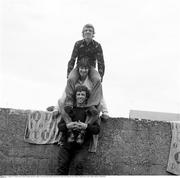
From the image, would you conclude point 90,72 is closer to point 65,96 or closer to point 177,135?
point 65,96

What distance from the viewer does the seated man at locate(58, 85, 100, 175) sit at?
3494 millimetres

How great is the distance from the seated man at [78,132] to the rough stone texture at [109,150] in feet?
1.77

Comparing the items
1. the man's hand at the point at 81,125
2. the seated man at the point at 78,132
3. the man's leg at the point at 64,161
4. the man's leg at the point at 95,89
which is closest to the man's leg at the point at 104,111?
the man's leg at the point at 95,89

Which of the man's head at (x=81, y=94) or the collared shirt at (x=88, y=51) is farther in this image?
the collared shirt at (x=88, y=51)

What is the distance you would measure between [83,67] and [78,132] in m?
0.90

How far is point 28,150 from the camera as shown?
409 cm

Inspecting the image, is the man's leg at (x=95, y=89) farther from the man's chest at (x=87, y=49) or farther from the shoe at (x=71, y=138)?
the shoe at (x=71, y=138)

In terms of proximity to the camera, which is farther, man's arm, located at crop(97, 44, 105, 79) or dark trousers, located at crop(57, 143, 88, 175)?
man's arm, located at crop(97, 44, 105, 79)

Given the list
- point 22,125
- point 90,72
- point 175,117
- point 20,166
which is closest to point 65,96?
point 90,72

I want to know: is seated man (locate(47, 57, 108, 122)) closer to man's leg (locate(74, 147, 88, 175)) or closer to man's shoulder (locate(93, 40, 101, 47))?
man's shoulder (locate(93, 40, 101, 47))

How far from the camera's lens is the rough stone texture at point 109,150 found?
13.3ft

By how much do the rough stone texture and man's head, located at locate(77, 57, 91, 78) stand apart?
30.9 inches

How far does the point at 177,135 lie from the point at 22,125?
2.22 metres

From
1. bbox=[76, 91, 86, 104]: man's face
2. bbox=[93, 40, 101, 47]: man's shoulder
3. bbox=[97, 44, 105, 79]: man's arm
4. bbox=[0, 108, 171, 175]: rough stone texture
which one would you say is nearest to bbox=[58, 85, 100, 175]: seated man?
bbox=[76, 91, 86, 104]: man's face
